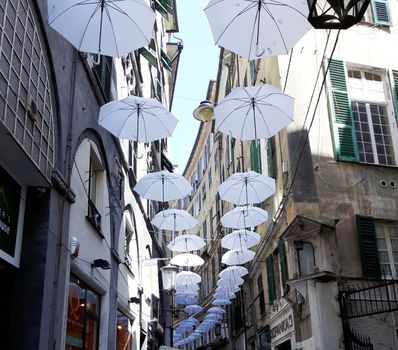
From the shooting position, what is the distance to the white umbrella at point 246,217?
53.6 feet

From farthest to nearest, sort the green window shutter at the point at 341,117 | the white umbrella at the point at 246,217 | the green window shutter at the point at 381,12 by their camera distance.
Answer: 1. the green window shutter at the point at 381,12
2. the white umbrella at the point at 246,217
3. the green window shutter at the point at 341,117

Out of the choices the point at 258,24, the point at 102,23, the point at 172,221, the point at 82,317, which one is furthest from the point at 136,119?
the point at 172,221

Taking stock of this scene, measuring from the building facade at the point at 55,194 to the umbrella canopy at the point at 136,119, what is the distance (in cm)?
54

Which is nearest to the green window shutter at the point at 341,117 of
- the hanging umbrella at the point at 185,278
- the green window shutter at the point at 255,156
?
the green window shutter at the point at 255,156

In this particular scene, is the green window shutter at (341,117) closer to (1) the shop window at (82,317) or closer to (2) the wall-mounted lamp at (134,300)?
(2) the wall-mounted lamp at (134,300)

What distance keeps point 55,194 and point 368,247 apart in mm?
9245

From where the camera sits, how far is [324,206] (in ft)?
49.6

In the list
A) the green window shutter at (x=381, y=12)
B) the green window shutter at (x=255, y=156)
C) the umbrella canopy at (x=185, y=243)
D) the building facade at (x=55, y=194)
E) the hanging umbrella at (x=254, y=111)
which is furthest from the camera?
the green window shutter at (x=255, y=156)

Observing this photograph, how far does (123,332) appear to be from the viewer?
51.1ft

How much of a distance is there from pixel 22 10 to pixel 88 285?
6.19 metres

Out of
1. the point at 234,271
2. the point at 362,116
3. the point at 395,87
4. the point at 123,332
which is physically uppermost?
the point at 395,87

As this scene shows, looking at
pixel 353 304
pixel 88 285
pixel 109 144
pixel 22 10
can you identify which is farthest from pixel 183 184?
pixel 22 10

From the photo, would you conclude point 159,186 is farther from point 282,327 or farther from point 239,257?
point 282,327

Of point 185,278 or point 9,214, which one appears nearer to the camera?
point 9,214
